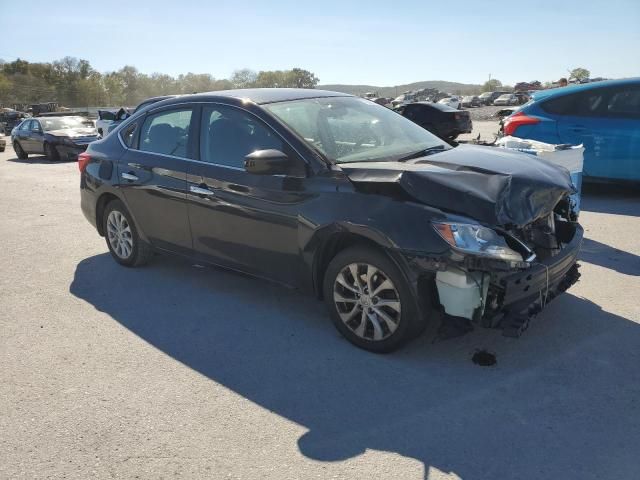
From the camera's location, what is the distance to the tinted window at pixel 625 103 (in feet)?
25.5

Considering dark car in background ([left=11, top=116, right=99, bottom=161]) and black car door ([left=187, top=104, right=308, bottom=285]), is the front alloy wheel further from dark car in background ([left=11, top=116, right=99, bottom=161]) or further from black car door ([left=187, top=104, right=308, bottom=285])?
dark car in background ([left=11, top=116, right=99, bottom=161])

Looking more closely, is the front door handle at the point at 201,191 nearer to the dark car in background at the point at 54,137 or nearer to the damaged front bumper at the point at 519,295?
the damaged front bumper at the point at 519,295

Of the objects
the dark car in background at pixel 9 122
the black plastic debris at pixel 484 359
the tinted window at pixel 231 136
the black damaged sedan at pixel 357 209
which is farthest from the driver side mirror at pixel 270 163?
the dark car in background at pixel 9 122

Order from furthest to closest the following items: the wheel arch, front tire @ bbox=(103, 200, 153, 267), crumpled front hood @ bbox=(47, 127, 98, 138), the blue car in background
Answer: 1. crumpled front hood @ bbox=(47, 127, 98, 138)
2. the blue car in background
3. the wheel arch
4. front tire @ bbox=(103, 200, 153, 267)

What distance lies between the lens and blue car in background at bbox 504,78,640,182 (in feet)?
25.4

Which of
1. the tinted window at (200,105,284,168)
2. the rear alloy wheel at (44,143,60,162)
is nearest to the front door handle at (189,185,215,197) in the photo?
the tinted window at (200,105,284,168)

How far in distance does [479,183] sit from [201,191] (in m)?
2.28

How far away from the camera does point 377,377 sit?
350cm

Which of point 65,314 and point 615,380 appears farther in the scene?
point 65,314

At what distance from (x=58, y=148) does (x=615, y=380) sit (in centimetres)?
1801

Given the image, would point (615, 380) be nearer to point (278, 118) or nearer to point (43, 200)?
point (278, 118)

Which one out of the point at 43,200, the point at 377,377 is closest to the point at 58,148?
the point at 43,200

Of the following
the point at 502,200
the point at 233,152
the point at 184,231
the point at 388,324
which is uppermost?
the point at 233,152

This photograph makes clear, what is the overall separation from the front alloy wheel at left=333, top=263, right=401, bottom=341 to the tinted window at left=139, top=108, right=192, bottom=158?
2.01 metres
